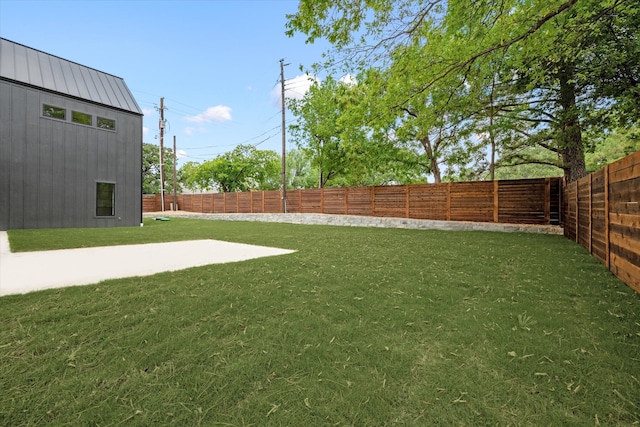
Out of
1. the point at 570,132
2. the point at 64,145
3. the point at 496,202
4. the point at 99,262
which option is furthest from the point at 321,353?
the point at 64,145

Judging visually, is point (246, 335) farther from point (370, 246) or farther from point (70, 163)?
point (70, 163)

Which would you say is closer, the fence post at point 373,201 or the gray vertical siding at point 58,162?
the gray vertical siding at point 58,162

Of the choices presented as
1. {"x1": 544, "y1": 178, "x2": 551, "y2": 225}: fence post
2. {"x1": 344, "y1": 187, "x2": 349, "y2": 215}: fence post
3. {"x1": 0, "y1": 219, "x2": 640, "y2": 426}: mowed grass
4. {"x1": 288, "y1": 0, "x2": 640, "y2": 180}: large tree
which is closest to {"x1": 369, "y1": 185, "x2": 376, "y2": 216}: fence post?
{"x1": 344, "y1": 187, "x2": 349, "y2": 215}: fence post

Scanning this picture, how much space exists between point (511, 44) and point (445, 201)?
20.5ft

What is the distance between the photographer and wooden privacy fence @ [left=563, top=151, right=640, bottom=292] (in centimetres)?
289

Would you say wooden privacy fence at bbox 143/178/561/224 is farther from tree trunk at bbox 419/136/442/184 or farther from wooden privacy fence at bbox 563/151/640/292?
wooden privacy fence at bbox 563/151/640/292

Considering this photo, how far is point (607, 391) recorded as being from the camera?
4.48 feet

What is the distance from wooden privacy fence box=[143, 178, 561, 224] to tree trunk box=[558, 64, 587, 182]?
565mm

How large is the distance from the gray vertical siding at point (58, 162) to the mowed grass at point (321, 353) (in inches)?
334

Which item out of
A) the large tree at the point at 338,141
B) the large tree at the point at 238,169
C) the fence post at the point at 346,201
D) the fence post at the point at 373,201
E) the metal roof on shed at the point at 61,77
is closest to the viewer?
the metal roof on shed at the point at 61,77

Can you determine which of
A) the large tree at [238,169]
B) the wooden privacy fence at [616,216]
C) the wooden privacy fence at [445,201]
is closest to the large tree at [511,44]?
the wooden privacy fence at [445,201]

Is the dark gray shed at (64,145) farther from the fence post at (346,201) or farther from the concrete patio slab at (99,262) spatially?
the fence post at (346,201)

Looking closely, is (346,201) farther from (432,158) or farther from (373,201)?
(432,158)

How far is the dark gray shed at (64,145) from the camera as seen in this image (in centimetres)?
814
